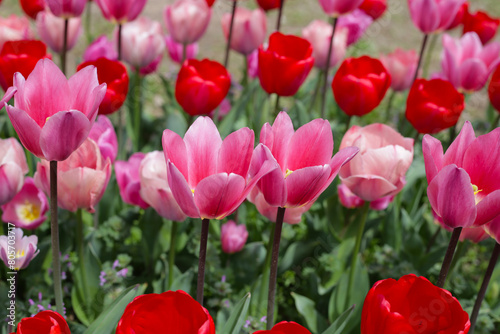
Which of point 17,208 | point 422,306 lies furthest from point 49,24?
point 422,306

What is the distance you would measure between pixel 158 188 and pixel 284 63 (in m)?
0.53

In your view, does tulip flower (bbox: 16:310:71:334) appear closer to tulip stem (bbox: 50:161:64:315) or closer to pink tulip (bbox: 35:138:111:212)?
tulip stem (bbox: 50:161:64:315)

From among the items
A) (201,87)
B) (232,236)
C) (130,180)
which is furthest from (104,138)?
(232,236)

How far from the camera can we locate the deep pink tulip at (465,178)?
2.71ft

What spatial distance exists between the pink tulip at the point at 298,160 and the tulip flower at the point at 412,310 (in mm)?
186

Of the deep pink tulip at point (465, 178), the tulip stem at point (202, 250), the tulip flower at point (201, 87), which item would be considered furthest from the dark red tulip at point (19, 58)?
the deep pink tulip at point (465, 178)

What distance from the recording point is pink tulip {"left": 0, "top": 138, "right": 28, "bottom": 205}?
3.70ft

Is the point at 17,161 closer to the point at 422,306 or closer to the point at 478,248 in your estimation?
the point at 422,306

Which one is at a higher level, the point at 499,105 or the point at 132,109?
the point at 499,105

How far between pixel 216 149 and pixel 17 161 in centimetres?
57

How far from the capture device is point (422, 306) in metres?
0.84

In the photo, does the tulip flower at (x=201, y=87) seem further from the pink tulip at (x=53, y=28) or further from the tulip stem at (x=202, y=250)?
the pink tulip at (x=53, y=28)

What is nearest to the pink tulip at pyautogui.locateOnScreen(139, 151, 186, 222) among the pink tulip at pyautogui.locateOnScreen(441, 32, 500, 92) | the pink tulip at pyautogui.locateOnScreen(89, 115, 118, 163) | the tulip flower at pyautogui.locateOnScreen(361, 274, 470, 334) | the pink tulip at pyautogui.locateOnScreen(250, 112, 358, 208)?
the pink tulip at pyautogui.locateOnScreen(89, 115, 118, 163)

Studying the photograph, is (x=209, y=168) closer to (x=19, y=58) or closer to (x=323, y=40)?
(x=19, y=58)
